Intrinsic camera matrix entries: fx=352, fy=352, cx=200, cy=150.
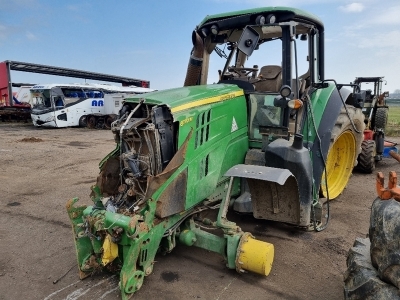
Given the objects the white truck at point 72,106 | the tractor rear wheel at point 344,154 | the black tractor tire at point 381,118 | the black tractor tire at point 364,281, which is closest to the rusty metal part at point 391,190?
the black tractor tire at point 364,281

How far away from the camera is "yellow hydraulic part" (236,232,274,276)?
3.17 meters

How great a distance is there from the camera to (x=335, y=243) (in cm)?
408

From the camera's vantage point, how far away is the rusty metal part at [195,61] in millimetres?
4628

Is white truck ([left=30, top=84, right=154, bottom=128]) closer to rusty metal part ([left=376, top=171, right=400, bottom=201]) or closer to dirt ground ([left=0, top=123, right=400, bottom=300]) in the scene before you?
dirt ground ([left=0, top=123, right=400, bottom=300])

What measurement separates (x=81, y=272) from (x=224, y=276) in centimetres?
138

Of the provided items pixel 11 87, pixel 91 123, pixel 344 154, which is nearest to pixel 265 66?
pixel 344 154

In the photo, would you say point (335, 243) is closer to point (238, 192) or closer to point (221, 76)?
point (238, 192)

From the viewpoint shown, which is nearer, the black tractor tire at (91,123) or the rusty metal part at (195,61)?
the rusty metal part at (195,61)

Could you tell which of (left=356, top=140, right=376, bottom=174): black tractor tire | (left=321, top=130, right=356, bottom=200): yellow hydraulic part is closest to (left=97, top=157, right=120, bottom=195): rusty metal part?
(left=321, top=130, right=356, bottom=200): yellow hydraulic part

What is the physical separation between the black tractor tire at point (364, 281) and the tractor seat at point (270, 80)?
2.43 m

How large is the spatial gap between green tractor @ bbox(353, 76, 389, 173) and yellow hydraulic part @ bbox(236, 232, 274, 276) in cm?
287

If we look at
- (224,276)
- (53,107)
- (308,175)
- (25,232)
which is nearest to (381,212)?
(308,175)

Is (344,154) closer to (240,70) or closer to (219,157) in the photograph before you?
(240,70)

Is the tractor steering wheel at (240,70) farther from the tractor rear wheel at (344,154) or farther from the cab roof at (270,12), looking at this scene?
the tractor rear wheel at (344,154)
